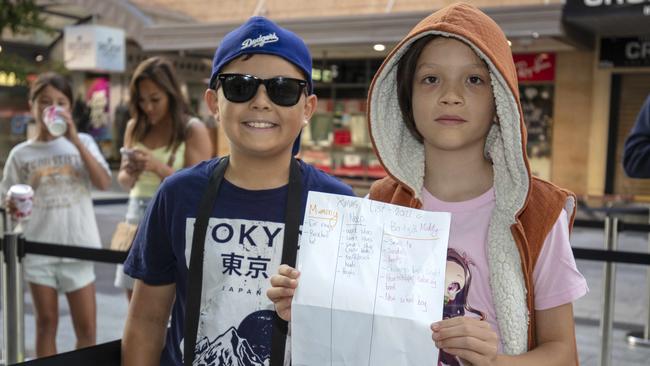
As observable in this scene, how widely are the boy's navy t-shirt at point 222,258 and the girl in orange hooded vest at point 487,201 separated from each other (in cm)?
36

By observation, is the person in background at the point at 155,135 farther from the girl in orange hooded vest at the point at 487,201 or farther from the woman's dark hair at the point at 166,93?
the girl in orange hooded vest at the point at 487,201

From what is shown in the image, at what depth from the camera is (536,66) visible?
13.4 m

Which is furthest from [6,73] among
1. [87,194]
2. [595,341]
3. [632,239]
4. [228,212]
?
[632,239]

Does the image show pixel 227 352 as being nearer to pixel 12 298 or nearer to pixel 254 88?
pixel 254 88

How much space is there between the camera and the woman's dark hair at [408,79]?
165cm

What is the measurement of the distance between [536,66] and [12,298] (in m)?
11.5

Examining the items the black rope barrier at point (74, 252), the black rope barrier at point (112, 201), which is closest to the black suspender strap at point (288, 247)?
the black rope barrier at point (74, 252)

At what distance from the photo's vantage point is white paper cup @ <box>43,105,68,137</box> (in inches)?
156

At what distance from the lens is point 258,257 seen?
1829mm

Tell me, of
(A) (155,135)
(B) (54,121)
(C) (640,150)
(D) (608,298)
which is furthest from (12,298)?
(D) (608,298)

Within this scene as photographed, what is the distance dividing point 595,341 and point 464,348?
4.66m

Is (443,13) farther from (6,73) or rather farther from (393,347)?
(6,73)

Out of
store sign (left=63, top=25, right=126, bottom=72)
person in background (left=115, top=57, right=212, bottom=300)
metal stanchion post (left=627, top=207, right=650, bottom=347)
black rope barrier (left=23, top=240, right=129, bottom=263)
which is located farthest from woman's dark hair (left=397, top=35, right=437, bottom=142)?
store sign (left=63, top=25, right=126, bottom=72)

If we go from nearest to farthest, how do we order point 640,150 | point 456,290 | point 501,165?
point 456,290 → point 501,165 → point 640,150
